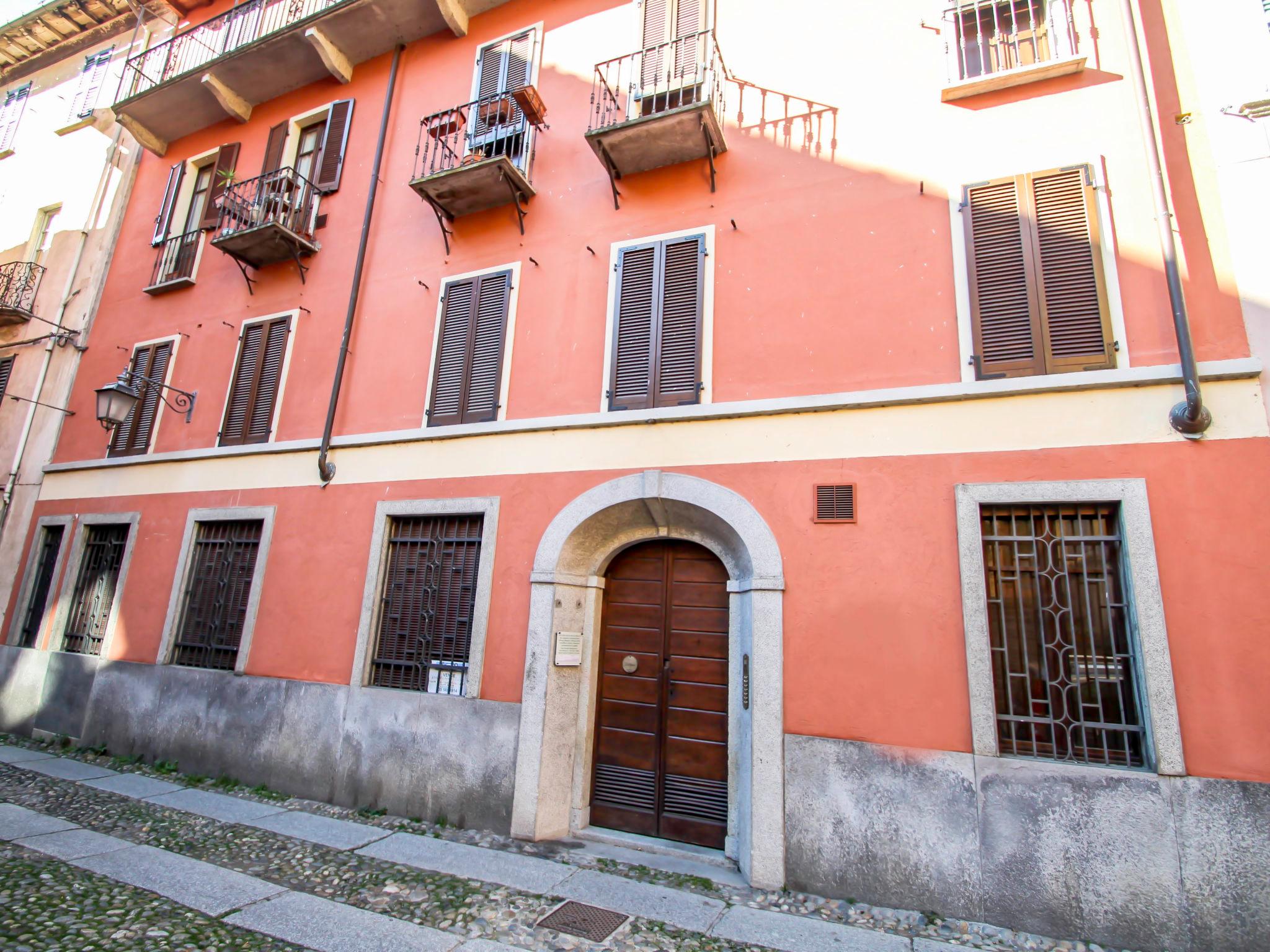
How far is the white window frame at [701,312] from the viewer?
6.15 m

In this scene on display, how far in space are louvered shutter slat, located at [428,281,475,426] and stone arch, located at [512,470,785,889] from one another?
199cm

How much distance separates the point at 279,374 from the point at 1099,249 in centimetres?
900

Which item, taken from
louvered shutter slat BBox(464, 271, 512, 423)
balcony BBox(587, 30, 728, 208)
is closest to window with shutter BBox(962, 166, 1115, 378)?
balcony BBox(587, 30, 728, 208)

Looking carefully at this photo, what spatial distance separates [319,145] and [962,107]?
859 centimetres

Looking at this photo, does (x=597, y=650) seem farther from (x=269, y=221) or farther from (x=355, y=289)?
(x=269, y=221)

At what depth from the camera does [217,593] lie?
8.03 m

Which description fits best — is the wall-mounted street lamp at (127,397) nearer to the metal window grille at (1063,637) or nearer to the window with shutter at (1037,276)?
the window with shutter at (1037,276)

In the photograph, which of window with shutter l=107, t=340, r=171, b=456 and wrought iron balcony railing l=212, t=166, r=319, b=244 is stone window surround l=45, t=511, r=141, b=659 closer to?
window with shutter l=107, t=340, r=171, b=456

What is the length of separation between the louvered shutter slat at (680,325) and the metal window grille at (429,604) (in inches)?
94.8

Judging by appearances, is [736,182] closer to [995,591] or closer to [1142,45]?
[1142,45]

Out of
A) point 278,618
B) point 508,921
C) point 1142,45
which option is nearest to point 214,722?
point 278,618

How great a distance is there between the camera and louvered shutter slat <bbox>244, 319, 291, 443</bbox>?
8.30 m

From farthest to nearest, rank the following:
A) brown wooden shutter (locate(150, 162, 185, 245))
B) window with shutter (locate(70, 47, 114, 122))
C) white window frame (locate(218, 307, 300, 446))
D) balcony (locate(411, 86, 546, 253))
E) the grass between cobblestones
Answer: window with shutter (locate(70, 47, 114, 122)), brown wooden shutter (locate(150, 162, 185, 245)), white window frame (locate(218, 307, 300, 446)), balcony (locate(411, 86, 546, 253)), the grass between cobblestones

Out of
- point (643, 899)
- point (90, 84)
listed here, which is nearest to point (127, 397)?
point (643, 899)
